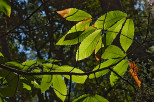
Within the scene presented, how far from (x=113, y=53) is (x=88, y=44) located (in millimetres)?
101

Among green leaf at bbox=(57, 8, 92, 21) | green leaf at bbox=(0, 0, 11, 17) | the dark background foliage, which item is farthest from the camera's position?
the dark background foliage

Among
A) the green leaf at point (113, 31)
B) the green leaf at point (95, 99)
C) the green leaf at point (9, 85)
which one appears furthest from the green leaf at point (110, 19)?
the green leaf at point (9, 85)

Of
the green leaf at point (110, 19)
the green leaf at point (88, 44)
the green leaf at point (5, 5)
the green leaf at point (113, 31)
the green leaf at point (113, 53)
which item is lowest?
the green leaf at point (113, 53)

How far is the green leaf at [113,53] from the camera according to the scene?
692 mm

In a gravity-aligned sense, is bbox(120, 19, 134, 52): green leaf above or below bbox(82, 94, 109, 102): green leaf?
above

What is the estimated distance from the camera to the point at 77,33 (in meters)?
0.66

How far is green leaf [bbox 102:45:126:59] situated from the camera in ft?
2.27

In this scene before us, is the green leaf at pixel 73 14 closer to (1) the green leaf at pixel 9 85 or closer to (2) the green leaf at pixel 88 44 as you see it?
(2) the green leaf at pixel 88 44

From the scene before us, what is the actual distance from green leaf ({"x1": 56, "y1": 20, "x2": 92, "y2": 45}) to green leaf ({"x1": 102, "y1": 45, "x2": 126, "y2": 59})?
100 millimetres

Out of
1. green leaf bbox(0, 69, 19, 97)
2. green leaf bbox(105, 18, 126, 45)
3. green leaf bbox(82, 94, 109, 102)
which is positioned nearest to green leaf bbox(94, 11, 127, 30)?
green leaf bbox(105, 18, 126, 45)

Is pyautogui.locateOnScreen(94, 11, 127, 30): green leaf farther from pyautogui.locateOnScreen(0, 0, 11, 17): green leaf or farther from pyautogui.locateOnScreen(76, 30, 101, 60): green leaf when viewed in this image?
pyautogui.locateOnScreen(0, 0, 11, 17): green leaf

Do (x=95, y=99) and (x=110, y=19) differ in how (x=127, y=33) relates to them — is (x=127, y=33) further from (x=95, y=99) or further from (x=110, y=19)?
(x=95, y=99)

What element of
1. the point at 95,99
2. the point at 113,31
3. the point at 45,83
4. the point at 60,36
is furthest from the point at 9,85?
the point at 60,36

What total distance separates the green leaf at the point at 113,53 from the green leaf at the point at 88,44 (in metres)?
0.06
